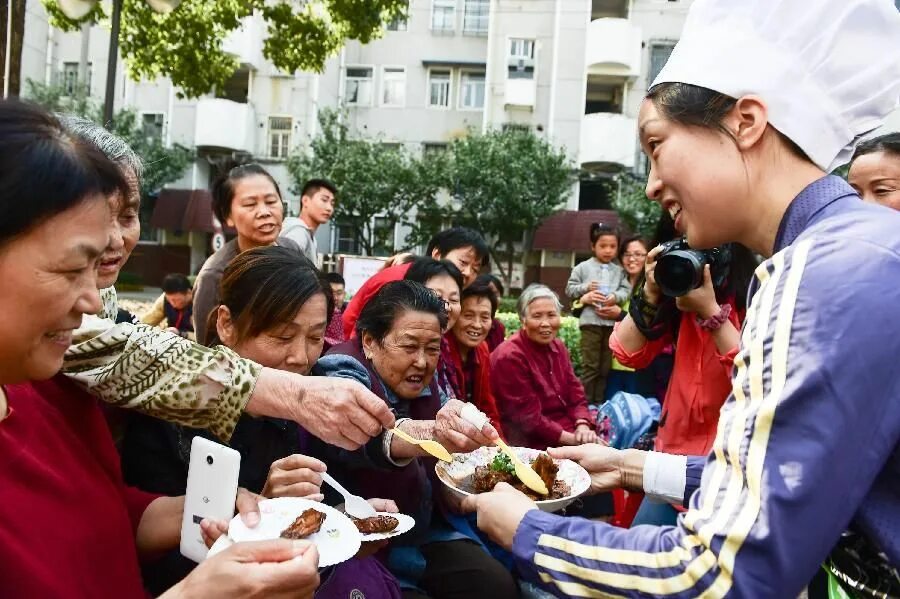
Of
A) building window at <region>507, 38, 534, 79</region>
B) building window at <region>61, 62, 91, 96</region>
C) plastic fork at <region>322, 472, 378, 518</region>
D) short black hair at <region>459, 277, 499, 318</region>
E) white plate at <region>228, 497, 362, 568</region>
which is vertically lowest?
plastic fork at <region>322, 472, 378, 518</region>

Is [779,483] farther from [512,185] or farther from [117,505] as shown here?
[512,185]

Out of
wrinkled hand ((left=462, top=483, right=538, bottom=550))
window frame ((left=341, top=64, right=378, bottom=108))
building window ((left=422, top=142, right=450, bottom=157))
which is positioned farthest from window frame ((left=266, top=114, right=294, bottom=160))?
wrinkled hand ((left=462, top=483, right=538, bottom=550))

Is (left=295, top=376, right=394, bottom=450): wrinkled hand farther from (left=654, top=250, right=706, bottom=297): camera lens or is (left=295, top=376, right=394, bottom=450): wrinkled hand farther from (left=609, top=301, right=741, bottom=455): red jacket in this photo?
(left=609, top=301, right=741, bottom=455): red jacket

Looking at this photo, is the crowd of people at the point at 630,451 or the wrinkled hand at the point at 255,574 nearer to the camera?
the crowd of people at the point at 630,451

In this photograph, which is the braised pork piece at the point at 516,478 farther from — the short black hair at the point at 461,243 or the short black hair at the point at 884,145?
the short black hair at the point at 461,243

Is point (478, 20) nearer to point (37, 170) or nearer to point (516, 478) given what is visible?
point (516, 478)

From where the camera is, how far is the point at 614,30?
2005 cm

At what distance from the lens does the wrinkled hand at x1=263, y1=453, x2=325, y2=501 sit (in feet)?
5.88

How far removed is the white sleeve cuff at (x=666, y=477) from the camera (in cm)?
195

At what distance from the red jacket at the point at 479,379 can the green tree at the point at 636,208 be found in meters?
14.1

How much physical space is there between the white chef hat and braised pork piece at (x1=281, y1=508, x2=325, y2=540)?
122cm

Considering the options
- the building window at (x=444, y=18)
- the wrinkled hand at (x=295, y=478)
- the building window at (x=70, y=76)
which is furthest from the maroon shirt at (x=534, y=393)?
the building window at (x=70, y=76)

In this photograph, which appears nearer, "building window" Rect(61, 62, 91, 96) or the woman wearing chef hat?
the woman wearing chef hat

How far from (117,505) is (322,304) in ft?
3.50
